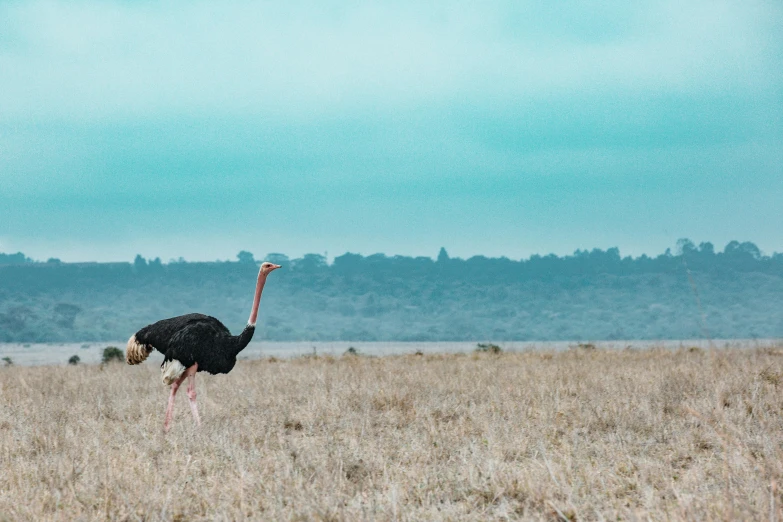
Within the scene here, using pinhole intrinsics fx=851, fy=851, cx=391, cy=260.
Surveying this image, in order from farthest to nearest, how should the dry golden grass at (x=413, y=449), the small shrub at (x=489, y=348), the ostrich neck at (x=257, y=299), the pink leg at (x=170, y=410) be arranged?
the small shrub at (x=489, y=348)
the ostrich neck at (x=257, y=299)
the pink leg at (x=170, y=410)
the dry golden grass at (x=413, y=449)

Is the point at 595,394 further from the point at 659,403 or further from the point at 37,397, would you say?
the point at 37,397

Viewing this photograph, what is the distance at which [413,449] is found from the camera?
7.84 m

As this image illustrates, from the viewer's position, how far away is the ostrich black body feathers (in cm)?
987

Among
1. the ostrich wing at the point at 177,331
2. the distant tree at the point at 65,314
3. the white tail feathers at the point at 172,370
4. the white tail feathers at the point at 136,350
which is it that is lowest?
the distant tree at the point at 65,314

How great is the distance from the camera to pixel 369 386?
12188mm

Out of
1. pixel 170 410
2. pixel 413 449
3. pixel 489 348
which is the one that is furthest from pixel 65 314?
pixel 413 449

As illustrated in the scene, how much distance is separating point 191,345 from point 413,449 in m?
3.30

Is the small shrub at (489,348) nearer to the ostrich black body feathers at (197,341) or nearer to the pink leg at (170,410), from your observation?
the ostrich black body feathers at (197,341)

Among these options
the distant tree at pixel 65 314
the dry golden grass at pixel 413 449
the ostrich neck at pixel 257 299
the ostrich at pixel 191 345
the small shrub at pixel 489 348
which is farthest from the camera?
the distant tree at pixel 65 314

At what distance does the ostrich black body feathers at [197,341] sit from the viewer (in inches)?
388

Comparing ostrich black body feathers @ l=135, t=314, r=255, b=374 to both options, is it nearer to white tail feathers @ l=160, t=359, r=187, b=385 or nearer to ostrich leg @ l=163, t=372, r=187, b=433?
white tail feathers @ l=160, t=359, r=187, b=385

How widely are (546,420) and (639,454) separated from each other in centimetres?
165

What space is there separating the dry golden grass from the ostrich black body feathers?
27.5 inches

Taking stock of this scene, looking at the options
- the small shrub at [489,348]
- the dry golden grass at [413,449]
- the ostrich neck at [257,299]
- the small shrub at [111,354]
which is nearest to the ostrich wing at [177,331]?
the ostrich neck at [257,299]
